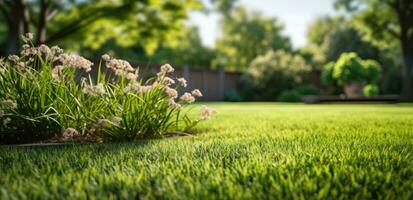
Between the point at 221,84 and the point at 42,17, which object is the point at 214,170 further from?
the point at 221,84

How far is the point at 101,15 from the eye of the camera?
49.5ft

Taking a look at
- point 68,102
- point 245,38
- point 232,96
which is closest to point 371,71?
point 232,96

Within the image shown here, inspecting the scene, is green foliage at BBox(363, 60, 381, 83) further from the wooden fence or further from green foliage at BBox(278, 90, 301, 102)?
the wooden fence

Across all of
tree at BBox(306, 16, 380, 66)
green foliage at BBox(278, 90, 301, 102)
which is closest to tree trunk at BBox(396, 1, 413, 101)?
green foliage at BBox(278, 90, 301, 102)

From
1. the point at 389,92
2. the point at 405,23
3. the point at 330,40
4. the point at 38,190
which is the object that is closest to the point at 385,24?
the point at 405,23

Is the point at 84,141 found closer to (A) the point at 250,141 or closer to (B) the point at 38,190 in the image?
(A) the point at 250,141

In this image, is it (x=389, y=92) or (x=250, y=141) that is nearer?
(x=250, y=141)

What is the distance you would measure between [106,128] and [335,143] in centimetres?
187

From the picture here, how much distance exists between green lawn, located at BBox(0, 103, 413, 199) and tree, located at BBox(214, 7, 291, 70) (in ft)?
126

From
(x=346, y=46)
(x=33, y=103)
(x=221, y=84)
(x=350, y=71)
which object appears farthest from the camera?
(x=346, y=46)

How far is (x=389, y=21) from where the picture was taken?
67.1 feet

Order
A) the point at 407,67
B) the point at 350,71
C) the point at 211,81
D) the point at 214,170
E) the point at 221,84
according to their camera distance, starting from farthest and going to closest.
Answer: the point at 221,84 < the point at 211,81 < the point at 407,67 < the point at 350,71 < the point at 214,170

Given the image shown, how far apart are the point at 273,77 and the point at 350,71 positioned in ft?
16.4

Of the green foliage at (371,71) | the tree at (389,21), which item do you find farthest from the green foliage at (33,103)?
the tree at (389,21)
